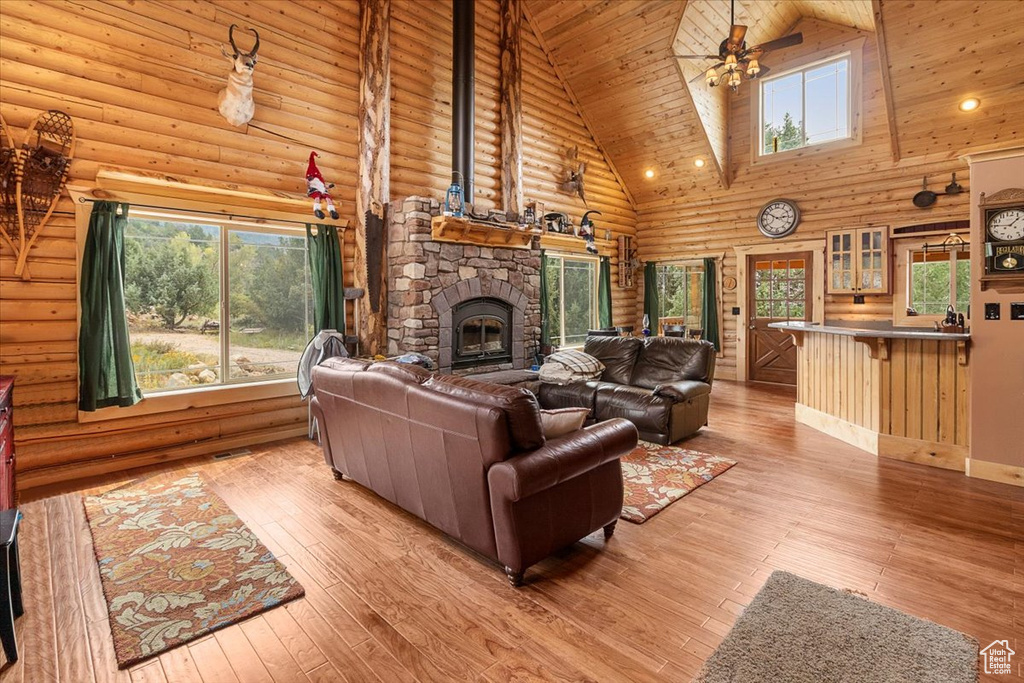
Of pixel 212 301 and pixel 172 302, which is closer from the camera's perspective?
pixel 172 302

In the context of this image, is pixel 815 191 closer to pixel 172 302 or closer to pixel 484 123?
pixel 484 123

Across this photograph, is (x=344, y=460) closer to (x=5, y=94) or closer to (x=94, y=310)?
(x=94, y=310)

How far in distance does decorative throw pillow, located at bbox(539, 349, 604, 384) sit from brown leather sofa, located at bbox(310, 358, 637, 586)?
2584 millimetres

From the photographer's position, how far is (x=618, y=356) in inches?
226

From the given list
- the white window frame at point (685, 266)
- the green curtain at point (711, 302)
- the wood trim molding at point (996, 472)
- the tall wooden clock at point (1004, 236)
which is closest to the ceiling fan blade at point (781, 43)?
the tall wooden clock at point (1004, 236)

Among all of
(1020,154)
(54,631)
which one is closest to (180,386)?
(54,631)

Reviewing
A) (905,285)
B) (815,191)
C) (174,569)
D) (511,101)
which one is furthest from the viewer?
(815,191)

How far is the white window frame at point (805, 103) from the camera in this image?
702 cm

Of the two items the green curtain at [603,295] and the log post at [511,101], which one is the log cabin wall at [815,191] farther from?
the log post at [511,101]

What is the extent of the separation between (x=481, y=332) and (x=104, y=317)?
141 inches

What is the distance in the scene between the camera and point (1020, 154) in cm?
354

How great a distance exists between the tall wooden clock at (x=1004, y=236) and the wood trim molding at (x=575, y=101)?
19.7ft

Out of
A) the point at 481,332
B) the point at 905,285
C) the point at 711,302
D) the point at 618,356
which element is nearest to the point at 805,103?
the point at 905,285

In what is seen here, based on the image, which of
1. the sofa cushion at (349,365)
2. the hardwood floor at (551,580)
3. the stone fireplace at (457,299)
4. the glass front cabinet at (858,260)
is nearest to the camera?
the hardwood floor at (551,580)
